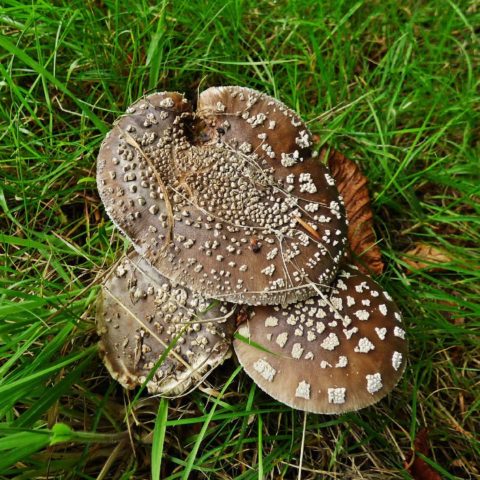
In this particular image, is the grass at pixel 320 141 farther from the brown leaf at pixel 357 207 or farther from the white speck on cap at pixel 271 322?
the white speck on cap at pixel 271 322

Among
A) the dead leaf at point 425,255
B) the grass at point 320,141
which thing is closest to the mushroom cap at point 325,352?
the grass at point 320,141

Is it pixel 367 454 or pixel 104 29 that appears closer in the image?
pixel 367 454

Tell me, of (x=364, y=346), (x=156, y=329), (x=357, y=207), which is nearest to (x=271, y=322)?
(x=364, y=346)

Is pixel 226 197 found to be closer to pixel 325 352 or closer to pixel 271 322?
pixel 271 322

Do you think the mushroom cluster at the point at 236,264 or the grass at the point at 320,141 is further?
the grass at the point at 320,141

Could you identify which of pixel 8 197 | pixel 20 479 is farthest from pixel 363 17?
pixel 20 479

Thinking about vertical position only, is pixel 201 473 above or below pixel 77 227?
below

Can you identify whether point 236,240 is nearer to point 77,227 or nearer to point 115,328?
point 115,328
